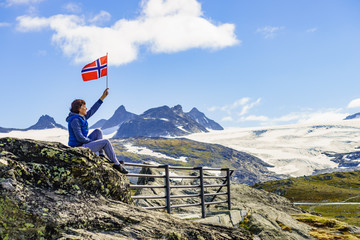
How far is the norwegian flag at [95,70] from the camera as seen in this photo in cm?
1410

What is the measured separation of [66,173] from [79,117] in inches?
88.9

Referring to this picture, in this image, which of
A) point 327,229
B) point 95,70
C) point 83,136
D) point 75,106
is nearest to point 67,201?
point 83,136

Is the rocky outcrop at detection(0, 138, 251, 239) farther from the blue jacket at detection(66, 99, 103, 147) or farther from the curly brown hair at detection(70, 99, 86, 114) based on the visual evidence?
the curly brown hair at detection(70, 99, 86, 114)

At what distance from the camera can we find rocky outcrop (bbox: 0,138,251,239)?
24.0 ft

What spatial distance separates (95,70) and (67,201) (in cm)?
725

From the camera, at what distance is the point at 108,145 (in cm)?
1051

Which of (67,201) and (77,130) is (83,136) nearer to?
(77,130)

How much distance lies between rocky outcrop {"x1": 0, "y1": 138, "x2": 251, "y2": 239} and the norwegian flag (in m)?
5.05

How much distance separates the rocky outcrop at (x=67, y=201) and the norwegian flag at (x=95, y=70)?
5046mm

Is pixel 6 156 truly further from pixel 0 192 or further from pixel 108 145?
pixel 108 145

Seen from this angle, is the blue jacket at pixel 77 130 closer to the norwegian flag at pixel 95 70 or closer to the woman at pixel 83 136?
the woman at pixel 83 136

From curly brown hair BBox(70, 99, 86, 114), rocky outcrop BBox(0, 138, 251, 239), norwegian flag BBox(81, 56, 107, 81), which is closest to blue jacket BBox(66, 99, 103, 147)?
curly brown hair BBox(70, 99, 86, 114)

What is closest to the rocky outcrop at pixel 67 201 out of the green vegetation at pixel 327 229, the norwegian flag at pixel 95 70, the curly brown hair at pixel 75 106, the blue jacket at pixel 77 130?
the blue jacket at pixel 77 130

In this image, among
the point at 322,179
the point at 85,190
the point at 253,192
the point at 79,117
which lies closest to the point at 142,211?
the point at 85,190
